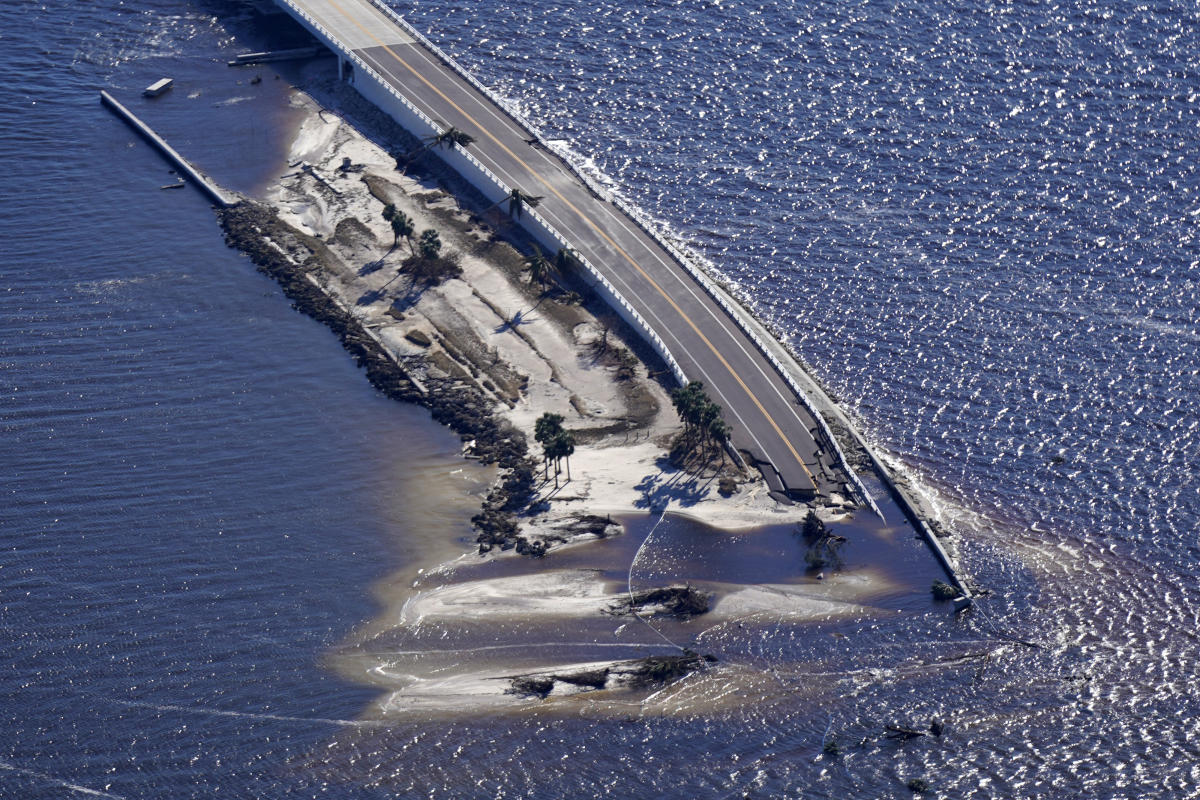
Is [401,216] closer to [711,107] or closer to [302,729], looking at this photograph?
[711,107]

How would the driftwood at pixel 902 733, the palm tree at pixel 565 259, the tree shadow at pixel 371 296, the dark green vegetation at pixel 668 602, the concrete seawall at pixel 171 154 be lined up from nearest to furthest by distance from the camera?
the driftwood at pixel 902 733, the dark green vegetation at pixel 668 602, the tree shadow at pixel 371 296, the palm tree at pixel 565 259, the concrete seawall at pixel 171 154

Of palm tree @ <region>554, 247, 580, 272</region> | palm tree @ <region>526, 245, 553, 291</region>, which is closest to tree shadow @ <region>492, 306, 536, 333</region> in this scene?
palm tree @ <region>526, 245, 553, 291</region>

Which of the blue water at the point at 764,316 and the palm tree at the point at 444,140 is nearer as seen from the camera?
the blue water at the point at 764,316

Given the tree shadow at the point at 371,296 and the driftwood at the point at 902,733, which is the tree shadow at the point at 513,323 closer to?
the tree shadow at the point at 371,296

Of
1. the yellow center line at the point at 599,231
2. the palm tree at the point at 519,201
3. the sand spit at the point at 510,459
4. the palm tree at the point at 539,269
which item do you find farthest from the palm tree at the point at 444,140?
the palm tree at the point at 539,269

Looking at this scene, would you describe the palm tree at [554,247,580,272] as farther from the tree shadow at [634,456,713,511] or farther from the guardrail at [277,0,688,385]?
the tree shadow at [634,456,713,511]

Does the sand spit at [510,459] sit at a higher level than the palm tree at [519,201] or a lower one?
lower

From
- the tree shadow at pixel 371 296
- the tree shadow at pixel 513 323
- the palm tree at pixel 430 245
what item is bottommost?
the tree shadow at pixel 371 296

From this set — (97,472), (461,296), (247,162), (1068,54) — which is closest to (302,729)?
(97,472)
